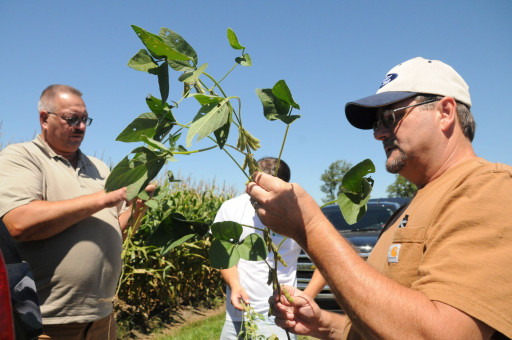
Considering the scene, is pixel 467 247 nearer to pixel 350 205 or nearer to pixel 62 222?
pixel 350 205

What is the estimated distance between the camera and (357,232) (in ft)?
21.9

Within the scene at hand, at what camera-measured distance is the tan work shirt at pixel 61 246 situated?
2.10 metres

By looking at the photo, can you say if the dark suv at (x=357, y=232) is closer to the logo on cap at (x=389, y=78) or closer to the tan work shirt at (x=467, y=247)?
the logo on cap at (x=389, y=78)

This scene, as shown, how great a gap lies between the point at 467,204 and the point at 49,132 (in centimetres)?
234

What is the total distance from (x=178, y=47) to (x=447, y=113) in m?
0.92

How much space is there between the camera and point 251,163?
3.49 ft

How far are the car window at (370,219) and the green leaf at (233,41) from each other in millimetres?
5983

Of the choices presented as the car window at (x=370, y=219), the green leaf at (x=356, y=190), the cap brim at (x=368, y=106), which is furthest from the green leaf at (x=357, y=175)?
the car window at (x=370, y=219)

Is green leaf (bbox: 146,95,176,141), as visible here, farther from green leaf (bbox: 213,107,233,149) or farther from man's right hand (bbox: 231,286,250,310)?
man's right hand (bbox: 231,286,250,310)

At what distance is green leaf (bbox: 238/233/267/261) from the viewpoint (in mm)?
1107

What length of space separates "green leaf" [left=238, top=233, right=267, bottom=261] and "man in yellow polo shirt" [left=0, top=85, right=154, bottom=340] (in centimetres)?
111

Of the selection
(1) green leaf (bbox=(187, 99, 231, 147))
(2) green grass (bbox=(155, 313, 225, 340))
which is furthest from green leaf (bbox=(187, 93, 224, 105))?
(2) green grass (bbox=(155, 313, 225, 340))

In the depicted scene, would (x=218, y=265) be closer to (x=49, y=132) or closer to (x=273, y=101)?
(x=273, y=101)

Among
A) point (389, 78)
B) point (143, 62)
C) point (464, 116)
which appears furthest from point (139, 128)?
point (464, 116)
